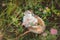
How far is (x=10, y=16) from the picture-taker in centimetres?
242

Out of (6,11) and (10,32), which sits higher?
(6,11)

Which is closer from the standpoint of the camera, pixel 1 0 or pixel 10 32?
pixel 10 32

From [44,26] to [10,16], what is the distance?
0.35 metres

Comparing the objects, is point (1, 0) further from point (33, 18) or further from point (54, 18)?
point (54, 18)

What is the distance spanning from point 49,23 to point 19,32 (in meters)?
0.32

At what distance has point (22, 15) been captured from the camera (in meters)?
2.42

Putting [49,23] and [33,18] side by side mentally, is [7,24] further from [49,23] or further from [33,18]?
[49,23]

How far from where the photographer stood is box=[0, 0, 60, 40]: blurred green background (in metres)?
2.34

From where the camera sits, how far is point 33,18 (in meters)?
2.37

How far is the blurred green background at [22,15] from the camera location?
7.68ft

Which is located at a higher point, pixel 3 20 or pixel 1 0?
pixel 1 0

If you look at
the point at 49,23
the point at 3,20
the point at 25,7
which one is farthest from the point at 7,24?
the point at 49,23

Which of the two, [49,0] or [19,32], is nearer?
[19,32]

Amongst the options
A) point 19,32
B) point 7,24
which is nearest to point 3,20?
point 7,24
